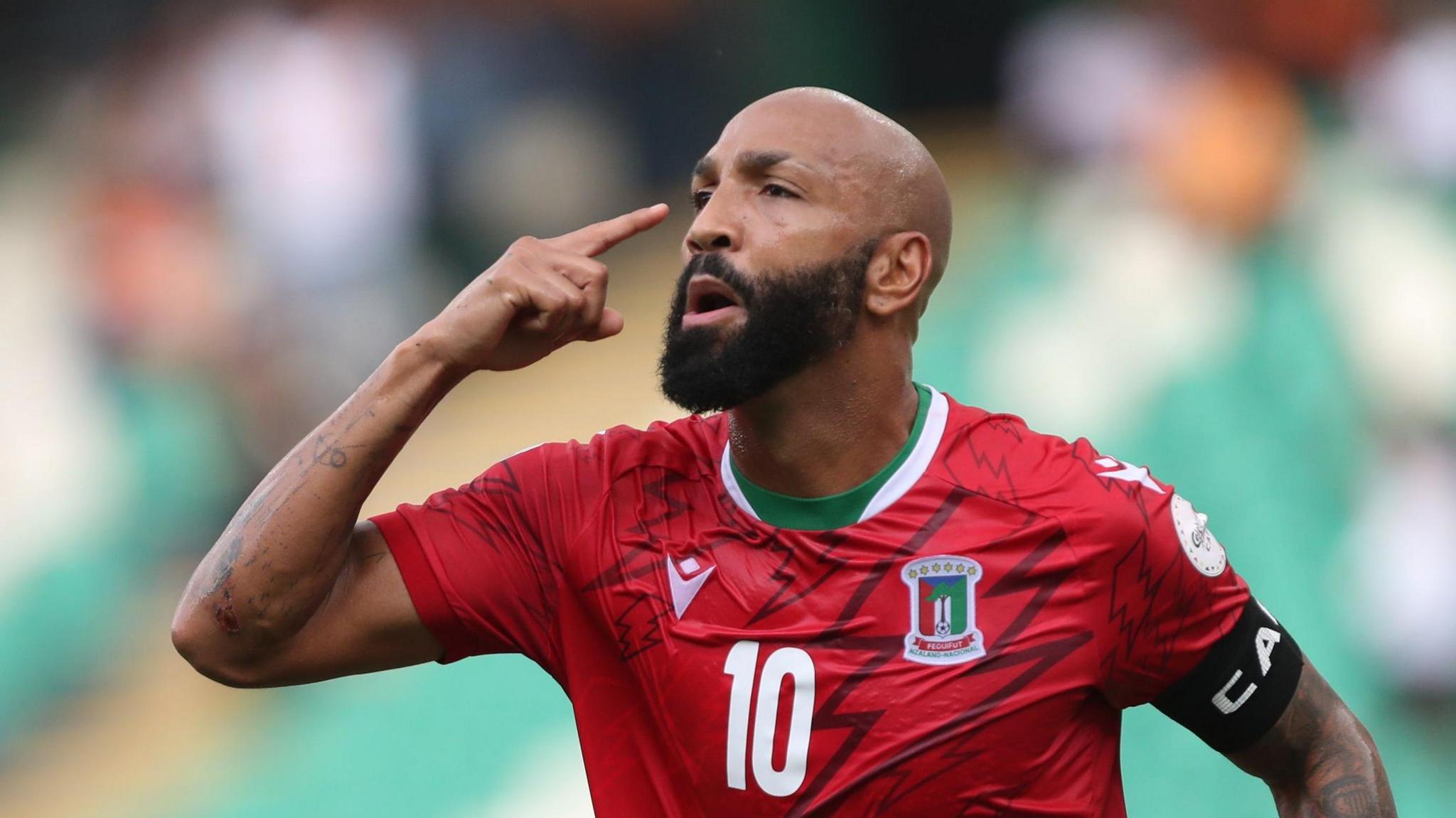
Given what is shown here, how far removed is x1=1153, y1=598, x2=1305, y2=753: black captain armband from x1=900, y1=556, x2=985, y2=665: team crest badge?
1.30 feet

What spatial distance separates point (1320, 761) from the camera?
2.68m

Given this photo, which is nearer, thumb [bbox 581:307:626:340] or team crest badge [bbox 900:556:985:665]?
team crest badge [bbox 900:556:985:665]

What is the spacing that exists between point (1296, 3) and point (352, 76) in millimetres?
4682

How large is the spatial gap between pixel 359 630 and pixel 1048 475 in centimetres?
125

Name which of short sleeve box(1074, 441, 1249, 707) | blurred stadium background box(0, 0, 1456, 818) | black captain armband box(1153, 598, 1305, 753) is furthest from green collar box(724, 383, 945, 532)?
blurred stadium background box(0, 0, 1456, 818)

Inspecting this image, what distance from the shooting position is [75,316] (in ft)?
24.1

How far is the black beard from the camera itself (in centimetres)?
270

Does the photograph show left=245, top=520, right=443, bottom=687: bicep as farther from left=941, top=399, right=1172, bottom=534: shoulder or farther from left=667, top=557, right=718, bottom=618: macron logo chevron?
left=941, top=399, right=1172, bottom=534: shoulder

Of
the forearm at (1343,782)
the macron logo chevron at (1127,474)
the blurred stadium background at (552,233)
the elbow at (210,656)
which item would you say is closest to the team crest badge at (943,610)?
the macron logo chevron at (1127,474)

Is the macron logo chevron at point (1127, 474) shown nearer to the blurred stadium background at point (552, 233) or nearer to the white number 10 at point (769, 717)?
the white number 10 at point (769, 717)

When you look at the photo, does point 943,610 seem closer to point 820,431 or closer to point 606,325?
point 820,431

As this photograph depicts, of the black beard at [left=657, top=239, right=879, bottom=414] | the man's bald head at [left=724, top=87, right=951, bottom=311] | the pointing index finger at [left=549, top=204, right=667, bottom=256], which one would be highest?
the man's bald head at [left=724, top=87, right=951, bottom=311]

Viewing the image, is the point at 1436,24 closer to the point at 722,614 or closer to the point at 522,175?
the point at 522,175

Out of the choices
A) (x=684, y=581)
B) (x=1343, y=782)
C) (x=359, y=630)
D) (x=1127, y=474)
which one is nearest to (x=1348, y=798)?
(x=1343, y=782)
